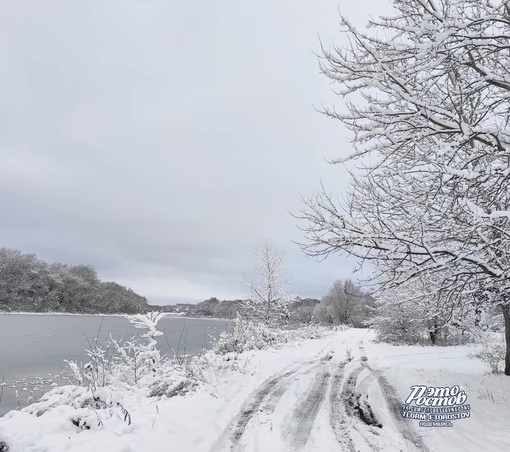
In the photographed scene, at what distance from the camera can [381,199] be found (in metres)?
6.50

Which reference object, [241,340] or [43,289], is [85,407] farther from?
[43,289]

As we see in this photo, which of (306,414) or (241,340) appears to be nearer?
(306,414)

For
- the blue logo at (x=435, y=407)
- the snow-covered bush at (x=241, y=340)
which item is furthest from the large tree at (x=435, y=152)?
the snow-covered bush at (x=241, y=340)

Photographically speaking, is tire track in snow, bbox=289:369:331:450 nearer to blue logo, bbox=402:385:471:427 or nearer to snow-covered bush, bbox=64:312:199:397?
blue logo, bbox=402:385:471:427

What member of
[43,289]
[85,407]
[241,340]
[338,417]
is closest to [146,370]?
[85,407]

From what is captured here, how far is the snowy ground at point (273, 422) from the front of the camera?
4.36 meters

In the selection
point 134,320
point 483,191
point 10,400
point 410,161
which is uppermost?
point 410,161

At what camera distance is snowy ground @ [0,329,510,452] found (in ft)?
14.3

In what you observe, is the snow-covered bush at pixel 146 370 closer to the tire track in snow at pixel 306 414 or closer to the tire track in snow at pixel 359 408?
the tire track in snow at pixel 306 414

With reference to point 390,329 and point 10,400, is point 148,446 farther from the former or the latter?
point 390,329

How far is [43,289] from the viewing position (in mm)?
79188

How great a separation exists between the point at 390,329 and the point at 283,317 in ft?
27.6

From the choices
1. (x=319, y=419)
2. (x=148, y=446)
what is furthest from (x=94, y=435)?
(x=319, y=419)

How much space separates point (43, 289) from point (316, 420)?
88.2 meters
